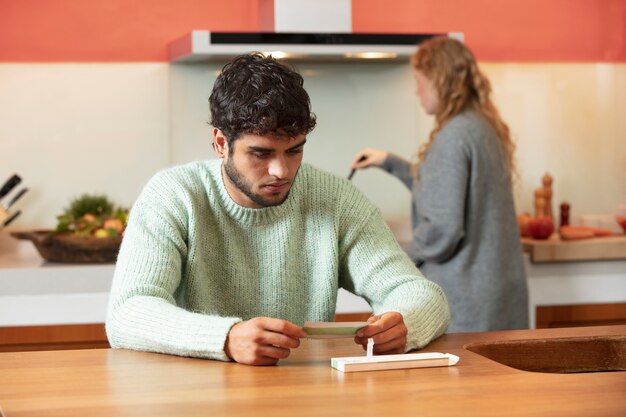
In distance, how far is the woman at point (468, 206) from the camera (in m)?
3.18

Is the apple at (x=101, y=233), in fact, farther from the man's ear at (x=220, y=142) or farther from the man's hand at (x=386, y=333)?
the man's hand at (x=386, y=333)

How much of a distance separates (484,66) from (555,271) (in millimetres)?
1033

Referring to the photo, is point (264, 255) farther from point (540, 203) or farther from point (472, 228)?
point (540, 203)

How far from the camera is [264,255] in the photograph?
2227 mm

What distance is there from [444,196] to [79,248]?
125 centimetres

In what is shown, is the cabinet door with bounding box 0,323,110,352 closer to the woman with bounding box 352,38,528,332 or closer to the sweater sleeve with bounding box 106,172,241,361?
the woman with bounding box 352,38,528,332

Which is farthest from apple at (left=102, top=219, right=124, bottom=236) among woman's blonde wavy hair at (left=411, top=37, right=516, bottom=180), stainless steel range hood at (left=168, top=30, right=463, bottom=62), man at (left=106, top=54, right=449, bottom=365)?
man at (left=106, top=54, right=449, bottom=365)

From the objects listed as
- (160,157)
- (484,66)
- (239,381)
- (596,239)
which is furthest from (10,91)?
(239,381)

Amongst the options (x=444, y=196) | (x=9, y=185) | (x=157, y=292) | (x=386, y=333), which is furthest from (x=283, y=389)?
(x=9, y=185)

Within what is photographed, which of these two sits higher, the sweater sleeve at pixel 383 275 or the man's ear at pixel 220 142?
the man's ear at pixel 220 142

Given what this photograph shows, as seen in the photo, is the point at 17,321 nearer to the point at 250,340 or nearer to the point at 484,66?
the point at 250,340

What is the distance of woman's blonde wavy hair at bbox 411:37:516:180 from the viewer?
327cm

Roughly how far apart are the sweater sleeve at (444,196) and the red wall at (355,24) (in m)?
1.18

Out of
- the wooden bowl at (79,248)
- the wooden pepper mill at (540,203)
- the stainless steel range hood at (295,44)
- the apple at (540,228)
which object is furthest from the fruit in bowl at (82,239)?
the wooden pepper mill at (540,203)
